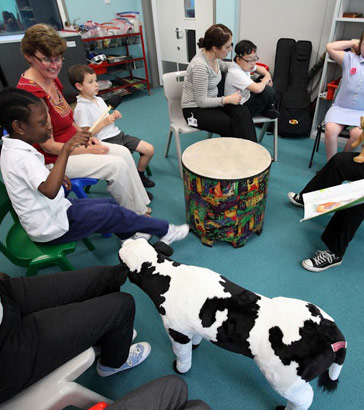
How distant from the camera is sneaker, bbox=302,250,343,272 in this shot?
161 centimetres

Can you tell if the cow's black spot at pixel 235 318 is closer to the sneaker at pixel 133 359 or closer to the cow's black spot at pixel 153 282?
the cow's black spot at pixel 153 282

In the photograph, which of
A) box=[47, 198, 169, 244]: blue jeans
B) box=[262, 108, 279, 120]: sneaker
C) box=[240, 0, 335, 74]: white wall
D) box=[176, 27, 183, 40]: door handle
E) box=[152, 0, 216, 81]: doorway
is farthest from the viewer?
box=[176, 27, 183, 40]: door handle

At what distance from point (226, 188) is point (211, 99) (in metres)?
1.13

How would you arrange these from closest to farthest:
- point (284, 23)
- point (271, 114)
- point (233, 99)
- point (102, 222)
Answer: point (102, 222) → point (233, 99) → point (271, 114) → point (284, 23)

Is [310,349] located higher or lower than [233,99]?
lower

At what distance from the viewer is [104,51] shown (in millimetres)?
4441

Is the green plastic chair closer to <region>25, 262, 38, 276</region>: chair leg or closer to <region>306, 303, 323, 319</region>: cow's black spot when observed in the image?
<region>25, 262, 38, 276</region>: chair leg

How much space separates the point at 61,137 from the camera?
1.81 meters

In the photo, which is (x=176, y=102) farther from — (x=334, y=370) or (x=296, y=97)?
(x=334, y=370)

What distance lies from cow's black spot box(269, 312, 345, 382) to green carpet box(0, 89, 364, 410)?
0.45 m

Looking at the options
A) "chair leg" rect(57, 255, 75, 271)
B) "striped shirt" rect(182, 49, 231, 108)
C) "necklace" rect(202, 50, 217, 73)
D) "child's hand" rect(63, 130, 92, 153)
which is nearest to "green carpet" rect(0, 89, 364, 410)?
"chair leg" rect(57, 255, 75, 271)

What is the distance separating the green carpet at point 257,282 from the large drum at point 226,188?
0.47ft

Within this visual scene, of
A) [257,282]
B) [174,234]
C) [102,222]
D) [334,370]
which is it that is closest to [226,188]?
[174,234]

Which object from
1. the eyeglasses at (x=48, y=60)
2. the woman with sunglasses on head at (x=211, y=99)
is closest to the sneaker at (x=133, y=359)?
the eyeglasses at (x=48, y=60)
